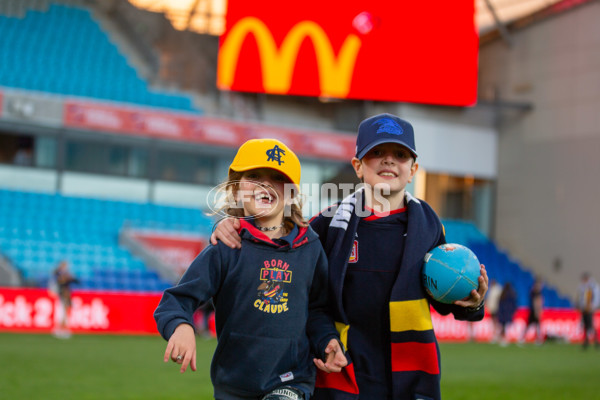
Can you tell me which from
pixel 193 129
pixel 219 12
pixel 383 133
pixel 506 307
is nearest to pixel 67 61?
pixel 193 129

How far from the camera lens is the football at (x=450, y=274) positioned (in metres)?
3.74

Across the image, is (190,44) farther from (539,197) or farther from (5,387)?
(5,387)

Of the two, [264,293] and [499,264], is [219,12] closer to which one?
[499,264]

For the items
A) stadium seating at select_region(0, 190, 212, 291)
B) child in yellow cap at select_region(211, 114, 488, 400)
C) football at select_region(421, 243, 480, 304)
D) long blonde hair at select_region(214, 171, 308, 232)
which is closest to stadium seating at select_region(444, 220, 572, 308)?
stadium seating at select_region(0, 190, 212, 291)

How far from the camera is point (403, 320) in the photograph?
3.78 metres

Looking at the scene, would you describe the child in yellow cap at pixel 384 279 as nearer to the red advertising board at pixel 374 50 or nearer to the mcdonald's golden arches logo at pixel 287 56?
the mcdonald's golden arches logo at pixel 287 56

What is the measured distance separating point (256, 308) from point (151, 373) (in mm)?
7756

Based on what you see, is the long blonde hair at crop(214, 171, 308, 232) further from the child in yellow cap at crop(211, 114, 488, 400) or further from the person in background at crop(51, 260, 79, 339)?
the person in background at crop(51, 260, 79, 339)

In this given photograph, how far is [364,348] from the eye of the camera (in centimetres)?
387

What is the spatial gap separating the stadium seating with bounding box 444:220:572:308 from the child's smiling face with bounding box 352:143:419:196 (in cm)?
2340

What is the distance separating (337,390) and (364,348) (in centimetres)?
25

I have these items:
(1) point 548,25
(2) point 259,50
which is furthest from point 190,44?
(1) point 548,25

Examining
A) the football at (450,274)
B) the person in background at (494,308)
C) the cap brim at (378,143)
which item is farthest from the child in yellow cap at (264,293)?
the person in background at (494,308)

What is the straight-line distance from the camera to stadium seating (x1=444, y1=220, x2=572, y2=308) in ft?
92.1
